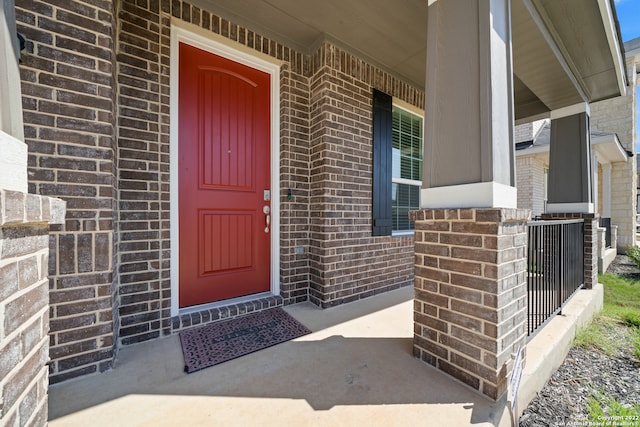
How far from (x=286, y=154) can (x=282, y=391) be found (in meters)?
2.06

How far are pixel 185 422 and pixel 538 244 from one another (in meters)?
2.56

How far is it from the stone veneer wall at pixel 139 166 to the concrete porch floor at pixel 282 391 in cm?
26

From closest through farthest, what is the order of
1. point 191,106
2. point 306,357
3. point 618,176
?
point 306,357 < point 191,106 < point 618,176

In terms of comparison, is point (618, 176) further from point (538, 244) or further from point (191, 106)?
point (191, 106)

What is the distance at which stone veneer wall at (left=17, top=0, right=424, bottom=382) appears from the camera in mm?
1518

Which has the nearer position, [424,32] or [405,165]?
[424,32]

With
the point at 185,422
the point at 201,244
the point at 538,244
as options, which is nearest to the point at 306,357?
the point at 185,422

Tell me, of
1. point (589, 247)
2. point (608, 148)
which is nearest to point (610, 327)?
point (589, 247)

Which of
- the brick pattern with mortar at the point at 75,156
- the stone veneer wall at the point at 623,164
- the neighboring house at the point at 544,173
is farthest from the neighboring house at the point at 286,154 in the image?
the stone veneer wall at the point at 623,164

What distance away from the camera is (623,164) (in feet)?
23.3

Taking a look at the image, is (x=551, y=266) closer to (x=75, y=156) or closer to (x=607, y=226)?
(x=75, y=156)

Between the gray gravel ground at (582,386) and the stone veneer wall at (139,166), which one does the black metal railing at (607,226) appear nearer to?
the gray gravel ground at (582,386)

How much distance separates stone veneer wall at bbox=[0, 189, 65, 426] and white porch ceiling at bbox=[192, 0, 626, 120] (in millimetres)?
2318

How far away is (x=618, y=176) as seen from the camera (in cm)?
713
